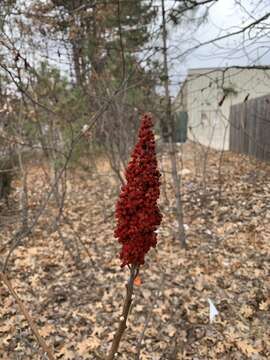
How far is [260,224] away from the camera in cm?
565

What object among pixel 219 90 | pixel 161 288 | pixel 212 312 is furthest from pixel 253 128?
pixel 212 312

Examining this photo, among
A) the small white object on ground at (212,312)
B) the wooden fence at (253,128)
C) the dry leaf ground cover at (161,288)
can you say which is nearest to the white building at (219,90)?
the wooden fence at (253,128)

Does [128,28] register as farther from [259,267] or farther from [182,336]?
[182,336]

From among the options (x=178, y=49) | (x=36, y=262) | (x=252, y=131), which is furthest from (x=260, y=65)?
(x=252, y=131)

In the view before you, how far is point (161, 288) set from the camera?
4141 millimetres

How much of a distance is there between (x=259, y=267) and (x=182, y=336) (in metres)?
1.62

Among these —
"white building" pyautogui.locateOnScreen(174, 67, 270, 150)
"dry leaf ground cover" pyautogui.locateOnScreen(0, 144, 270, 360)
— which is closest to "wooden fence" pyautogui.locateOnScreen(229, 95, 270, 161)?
"white building" pyautogui.locateOnScreen(174, 67, 270, 150)

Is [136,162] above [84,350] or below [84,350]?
above

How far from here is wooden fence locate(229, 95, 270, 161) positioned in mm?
8875

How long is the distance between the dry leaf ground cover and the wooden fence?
8.22ft

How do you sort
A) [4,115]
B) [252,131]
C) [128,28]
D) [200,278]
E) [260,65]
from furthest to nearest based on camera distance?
1. [252,131]
2. [128,28]
3. [4,115]
4. [200,278]
5. [260,65]

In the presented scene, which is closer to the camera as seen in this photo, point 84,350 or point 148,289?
point 84,350

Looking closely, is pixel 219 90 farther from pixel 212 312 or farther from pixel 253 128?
pixel 212 312

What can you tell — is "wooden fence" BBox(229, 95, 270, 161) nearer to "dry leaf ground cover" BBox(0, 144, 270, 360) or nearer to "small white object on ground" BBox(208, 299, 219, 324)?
"dry leaf ground cover" BBox(0, 144, 270, 360)
